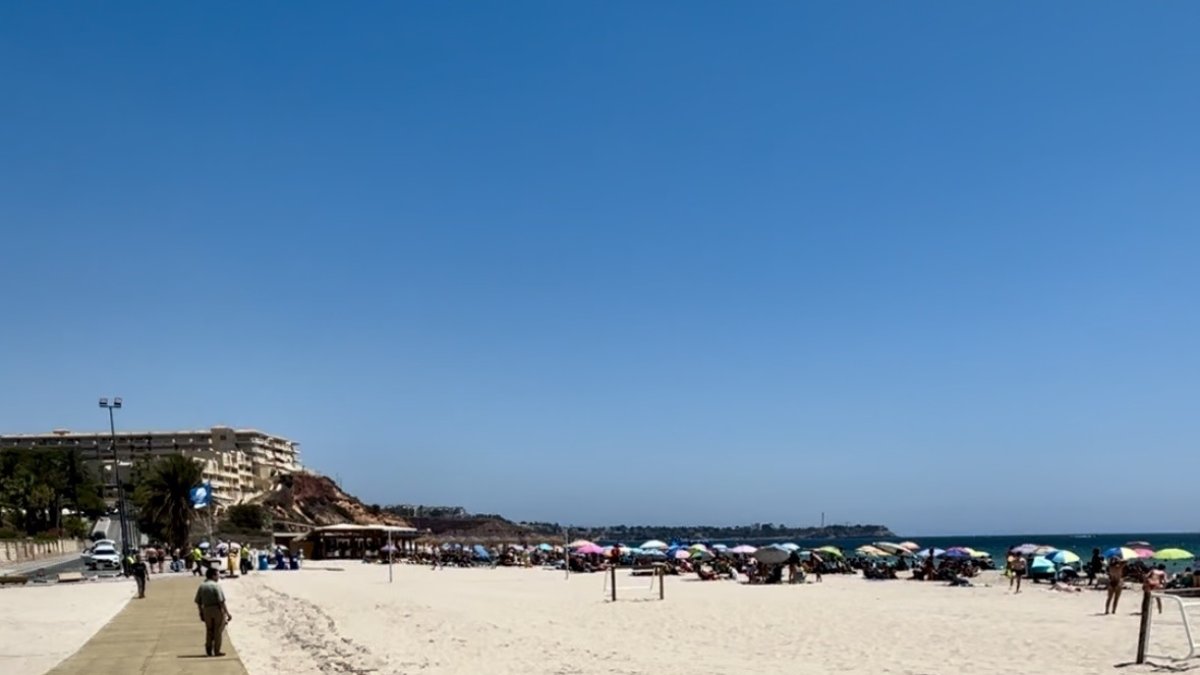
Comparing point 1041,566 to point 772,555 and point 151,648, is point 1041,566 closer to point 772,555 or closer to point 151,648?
point 772,555

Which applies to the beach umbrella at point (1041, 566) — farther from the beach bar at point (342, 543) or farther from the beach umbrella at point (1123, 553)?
the beach bar at point (342, 543)

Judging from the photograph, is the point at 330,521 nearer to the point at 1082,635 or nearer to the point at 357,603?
the point at 357,603

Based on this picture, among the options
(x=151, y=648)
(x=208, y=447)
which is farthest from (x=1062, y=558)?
(x=208, y=447)

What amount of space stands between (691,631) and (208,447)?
159m

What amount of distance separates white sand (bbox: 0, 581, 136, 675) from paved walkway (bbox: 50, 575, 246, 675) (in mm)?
309

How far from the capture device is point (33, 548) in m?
62.9

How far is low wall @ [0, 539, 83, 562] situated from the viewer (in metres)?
55.9

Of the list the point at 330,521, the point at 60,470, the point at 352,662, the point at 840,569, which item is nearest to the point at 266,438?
the point at 330,521

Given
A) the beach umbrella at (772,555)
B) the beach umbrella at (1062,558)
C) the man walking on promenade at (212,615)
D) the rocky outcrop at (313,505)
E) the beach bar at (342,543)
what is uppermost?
the man walking on promenade at (212,615)

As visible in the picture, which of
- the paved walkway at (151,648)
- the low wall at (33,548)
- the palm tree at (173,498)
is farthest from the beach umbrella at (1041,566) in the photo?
the low wall at (33,548)

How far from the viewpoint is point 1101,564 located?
32781 millimetres

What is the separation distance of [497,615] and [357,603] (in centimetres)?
539

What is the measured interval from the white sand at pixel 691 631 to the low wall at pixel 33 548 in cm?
3099

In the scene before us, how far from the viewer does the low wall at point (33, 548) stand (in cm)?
5588
